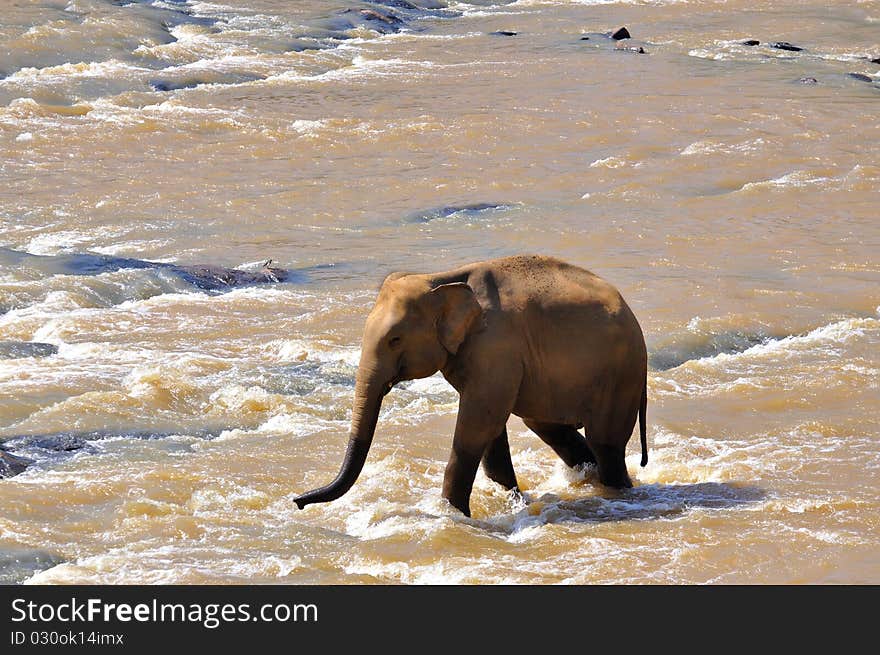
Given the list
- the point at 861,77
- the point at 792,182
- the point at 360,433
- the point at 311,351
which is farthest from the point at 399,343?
the point at 861,77

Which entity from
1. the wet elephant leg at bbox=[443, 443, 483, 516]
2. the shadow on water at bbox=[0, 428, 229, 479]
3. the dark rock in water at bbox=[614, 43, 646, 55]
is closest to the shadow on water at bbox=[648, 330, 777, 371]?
the shadow on water at bbox=[0, 428, 229, 479]

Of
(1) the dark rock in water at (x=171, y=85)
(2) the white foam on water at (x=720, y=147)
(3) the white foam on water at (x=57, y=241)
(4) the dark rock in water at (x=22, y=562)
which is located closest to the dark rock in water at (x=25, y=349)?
(3) the white foam on water at (x=57, y=241)

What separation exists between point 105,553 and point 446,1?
38861 millimetres

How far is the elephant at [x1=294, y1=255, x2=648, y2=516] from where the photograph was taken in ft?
26.6

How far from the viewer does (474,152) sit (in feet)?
76.4

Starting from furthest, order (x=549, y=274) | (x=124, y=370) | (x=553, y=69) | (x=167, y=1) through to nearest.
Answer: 1. (x=167, y=1)
2. (x=553, y=69)
3. (x=124, y=370)
4. (x=549, y=274)

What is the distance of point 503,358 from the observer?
333 inches

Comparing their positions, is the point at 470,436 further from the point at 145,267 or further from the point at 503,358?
the point at 145,267

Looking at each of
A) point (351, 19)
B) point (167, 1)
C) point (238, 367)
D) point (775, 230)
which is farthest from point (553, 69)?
point (238, 367)

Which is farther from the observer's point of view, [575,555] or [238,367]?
[238,367]

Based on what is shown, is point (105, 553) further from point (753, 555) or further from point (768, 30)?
point (768, 30)

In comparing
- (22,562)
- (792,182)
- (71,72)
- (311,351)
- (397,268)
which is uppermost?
(22,562)

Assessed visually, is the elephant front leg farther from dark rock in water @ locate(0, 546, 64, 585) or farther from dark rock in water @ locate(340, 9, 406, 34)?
dark rock in water @ locate(340, 9, 406, 34)

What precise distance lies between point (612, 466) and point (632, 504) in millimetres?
263
